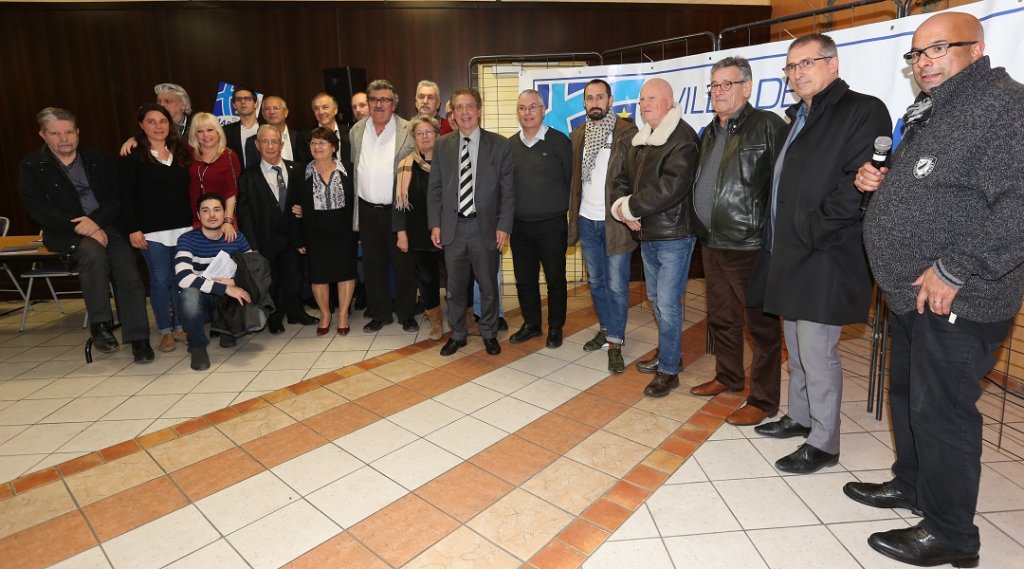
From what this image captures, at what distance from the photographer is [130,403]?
355 centimetres

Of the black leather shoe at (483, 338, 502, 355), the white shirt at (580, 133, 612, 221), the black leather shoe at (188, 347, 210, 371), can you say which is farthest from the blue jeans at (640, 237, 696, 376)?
the black leather shoe at (188, 347, 210, 371)

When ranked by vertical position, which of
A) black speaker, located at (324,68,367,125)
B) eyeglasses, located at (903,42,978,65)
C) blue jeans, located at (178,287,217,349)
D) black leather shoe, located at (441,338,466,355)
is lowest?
black leather shoe, located at (441,338,466,355)

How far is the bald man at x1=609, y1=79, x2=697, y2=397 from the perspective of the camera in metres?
3.16

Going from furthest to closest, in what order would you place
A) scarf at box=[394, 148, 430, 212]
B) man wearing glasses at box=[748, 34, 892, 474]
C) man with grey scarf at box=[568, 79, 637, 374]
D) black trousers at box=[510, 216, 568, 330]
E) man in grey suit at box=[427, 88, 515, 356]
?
scarf at box=[394, 148, 430, 212], black trousers at box=[510, 216, 568, 330], man in grey suit at box=[427, 88, 515, 356], man with grey scarf at box=[568, 79, 637, 374], man wearing glasses at box=[748, 34, 892, 474]

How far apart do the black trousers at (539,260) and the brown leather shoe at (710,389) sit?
4.06ft

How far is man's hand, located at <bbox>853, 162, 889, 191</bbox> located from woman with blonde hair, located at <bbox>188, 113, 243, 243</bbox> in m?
4.00

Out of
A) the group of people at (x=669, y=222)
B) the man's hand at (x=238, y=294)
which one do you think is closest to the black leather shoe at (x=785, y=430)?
the group of people at (x=669, y=222)

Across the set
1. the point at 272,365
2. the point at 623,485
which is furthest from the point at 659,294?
the point at 272,365

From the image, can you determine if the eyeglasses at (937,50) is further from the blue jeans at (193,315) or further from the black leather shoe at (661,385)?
the blue jeans at (193,315)

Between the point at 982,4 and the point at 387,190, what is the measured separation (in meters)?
3.60

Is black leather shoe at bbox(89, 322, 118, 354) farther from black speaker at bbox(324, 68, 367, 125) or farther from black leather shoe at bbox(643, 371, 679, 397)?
black leather shoe at bbox(643, 371, 679, 397)

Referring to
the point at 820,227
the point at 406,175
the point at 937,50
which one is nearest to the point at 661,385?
the point at 820,227

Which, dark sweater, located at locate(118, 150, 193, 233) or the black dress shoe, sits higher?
dark sweater, located at locate(118, 150, 193, 233)

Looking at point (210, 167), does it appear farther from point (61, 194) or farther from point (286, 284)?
point (286, 284)
